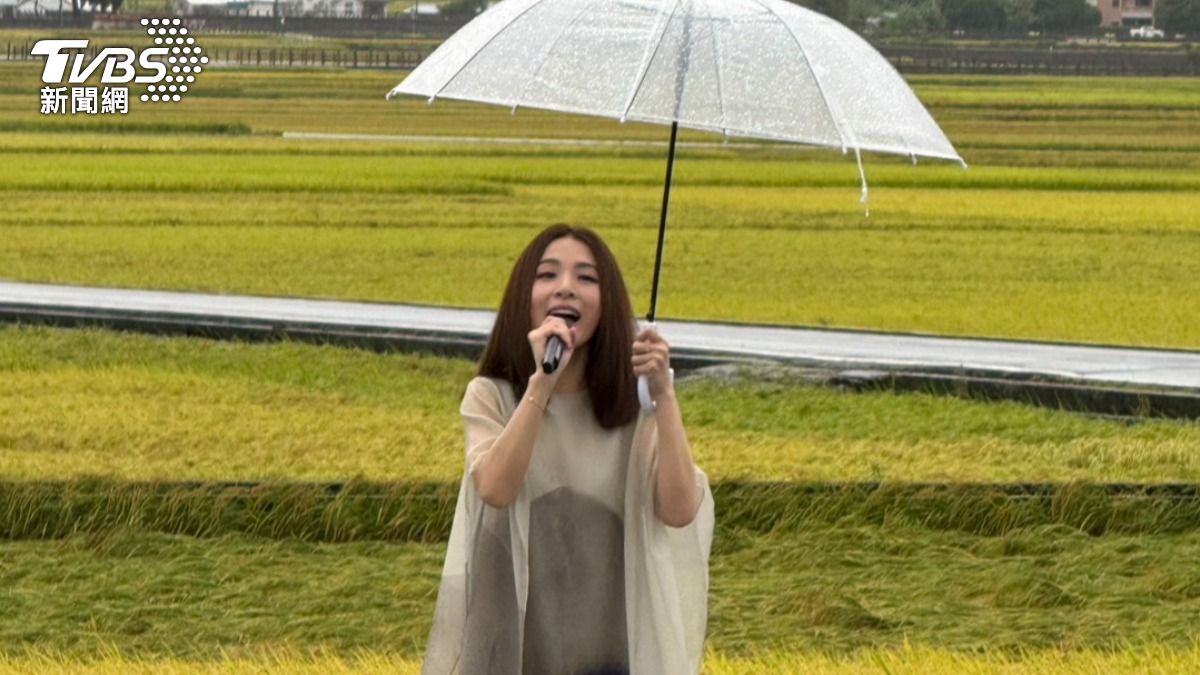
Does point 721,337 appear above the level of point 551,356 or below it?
below

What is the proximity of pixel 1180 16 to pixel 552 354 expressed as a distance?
73385 millimetres

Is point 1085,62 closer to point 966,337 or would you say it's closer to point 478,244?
point 478,244

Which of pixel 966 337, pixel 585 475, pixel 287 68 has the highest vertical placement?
pixel 585 475

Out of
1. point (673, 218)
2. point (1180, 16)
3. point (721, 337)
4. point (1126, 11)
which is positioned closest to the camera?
point (721, 337)

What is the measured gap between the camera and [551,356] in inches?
133

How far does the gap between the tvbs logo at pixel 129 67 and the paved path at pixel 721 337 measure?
86.5 feet

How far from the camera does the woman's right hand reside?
3.39m

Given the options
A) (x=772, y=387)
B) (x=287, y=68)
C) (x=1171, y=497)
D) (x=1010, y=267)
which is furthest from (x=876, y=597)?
(x=287, y=68)

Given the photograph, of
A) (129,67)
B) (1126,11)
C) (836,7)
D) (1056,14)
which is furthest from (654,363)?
(1126,11)

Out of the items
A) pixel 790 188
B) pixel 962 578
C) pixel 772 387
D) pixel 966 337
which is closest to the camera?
pixel 962 578

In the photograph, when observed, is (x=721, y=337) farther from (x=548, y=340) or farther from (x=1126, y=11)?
(x=1126, y=11)

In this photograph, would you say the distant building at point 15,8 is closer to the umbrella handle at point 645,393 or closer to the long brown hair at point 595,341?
the long brown hair at point 595,341

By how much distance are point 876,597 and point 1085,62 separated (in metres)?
Result: 53.8

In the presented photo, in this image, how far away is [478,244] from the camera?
1866cm
